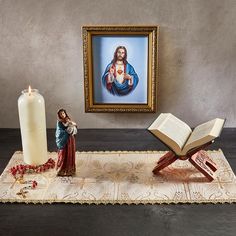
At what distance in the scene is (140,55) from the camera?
5.88ft

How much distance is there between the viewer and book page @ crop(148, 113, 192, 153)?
4.44 ft

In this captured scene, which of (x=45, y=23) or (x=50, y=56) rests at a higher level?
(x=45, y=23)

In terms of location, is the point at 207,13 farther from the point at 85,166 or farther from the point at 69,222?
the point at 69,222

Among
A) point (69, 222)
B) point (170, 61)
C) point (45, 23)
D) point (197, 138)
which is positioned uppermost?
point (45, 23)

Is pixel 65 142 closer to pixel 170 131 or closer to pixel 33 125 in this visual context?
pixel 33 125

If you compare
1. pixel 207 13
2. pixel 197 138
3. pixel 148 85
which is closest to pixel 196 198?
pixel 197 138

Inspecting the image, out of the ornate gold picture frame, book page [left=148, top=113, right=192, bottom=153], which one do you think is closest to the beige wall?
the ornate gold picture frame

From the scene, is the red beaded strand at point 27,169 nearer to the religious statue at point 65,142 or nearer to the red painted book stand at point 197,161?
the religious statue at point 65,142

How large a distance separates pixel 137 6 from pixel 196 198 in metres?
0.77

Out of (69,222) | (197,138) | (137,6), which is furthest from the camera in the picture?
(137,6)

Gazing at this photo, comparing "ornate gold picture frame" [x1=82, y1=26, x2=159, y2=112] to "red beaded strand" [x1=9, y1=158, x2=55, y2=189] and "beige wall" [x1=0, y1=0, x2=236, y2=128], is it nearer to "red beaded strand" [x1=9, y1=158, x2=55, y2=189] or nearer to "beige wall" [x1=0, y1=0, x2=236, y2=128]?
"beige wall" [x1=0, y1=0, x2=236, y2=128]

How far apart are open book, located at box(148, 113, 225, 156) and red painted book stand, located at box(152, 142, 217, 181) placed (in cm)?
2

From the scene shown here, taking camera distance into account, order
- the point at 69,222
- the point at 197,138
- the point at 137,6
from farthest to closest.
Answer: the point at 137,6 < the point at 197,138 < the point at 69,222

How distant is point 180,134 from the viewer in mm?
1428
